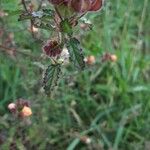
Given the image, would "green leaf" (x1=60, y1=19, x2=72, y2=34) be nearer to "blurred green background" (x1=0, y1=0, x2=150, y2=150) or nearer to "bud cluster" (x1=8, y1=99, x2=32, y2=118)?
"bud cluster" (x1=8, y1=99, x2=32, y2=118)

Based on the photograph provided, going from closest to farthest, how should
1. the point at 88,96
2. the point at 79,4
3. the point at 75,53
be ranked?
the point at 79,4, the point at 75,53, the point at 88,96

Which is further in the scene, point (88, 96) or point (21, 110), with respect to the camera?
point (88, 96)

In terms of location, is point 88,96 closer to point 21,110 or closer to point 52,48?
point 21,110

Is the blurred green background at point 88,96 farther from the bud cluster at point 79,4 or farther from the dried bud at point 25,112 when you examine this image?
the bud cluster at point 79,4

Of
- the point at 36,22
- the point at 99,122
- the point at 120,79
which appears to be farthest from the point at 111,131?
the point at 36,22

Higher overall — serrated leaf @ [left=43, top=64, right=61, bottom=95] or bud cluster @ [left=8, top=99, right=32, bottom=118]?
serrated leaf @ [left=43, top=64, right=61, bottom=95]

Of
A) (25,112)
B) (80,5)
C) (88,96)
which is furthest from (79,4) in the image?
(88,96)

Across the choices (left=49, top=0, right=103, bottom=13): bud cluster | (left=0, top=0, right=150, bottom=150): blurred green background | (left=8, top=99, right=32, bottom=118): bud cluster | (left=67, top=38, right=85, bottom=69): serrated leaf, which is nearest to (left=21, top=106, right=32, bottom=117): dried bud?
(left=8, top=99, right=32, bottom=118): bud cluster
